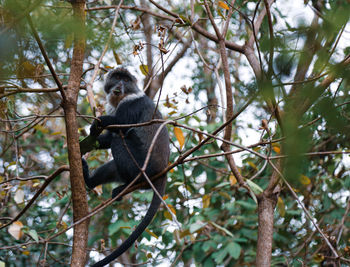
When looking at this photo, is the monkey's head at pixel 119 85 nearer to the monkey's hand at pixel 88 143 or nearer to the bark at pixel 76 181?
the monkey's hand at pixel 88 143

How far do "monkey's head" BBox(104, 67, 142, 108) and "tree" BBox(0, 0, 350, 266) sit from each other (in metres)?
0.28

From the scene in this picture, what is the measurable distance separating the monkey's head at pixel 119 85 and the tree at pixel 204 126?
28 cm

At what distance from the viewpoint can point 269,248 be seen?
3.15 meters

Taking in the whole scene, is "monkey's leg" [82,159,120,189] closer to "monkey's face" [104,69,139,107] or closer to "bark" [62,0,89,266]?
"monkey's face" [104,69,139,107]

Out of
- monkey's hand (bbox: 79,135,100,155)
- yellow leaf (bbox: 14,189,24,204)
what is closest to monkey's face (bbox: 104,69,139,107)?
monkey's hand (bbox: 79,135,100,155)

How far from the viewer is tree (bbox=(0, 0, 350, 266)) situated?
1018mm

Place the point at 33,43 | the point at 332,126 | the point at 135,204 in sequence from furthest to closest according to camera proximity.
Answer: the point at 135,204
the point at 33,43
the point at 332,126

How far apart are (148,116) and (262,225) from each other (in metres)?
1.93

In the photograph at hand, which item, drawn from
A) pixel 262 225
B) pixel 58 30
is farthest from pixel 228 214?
pixel 58 30

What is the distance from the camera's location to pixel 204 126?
5086 millimetres

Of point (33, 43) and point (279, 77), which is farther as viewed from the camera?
point (33, 43)

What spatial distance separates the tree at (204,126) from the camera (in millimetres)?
1018

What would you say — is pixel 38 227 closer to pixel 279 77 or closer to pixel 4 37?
pixel 4 37

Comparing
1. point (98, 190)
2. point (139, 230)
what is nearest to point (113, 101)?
point (98, 190)
